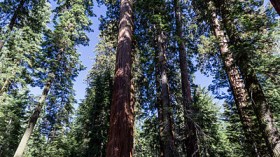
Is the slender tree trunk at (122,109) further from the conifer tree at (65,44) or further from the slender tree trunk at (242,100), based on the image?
the conifer tree at (65,44)

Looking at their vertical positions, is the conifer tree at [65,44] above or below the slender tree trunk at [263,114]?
above

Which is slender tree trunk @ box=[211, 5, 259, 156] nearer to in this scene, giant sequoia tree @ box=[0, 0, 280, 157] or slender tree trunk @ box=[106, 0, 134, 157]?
giant sequoia tree @ box=[0, 0, 280, 157]

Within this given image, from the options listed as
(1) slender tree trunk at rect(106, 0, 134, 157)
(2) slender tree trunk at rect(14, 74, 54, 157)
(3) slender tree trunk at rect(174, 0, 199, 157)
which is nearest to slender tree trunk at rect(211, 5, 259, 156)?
(3) slender tree trunk at rect(174, 0, 199, 157)

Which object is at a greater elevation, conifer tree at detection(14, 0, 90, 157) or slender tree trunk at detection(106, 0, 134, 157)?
conifer tree at detection(14, 0, 90, 157)

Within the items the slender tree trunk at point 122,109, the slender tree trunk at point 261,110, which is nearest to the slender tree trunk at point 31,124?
the slender tree trunk at point 122,109

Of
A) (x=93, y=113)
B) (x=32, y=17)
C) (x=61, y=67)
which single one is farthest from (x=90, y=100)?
(x=32, y=17)

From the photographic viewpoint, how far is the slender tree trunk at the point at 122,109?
309 cm

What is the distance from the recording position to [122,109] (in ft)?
11.4

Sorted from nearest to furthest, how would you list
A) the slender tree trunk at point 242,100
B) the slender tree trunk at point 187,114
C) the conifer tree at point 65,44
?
the slender tree trunk at point 242,100, the slender tree trunk at point 187,114, the conifer tree at point 65,44

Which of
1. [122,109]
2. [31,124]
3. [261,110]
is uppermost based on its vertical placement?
[31,124]

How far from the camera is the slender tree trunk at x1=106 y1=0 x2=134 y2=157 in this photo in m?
3.09

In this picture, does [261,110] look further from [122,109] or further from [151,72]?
[151,72]

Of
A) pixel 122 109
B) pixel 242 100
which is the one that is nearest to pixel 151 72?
pixel 242 100

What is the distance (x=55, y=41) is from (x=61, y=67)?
1889 millimetres
